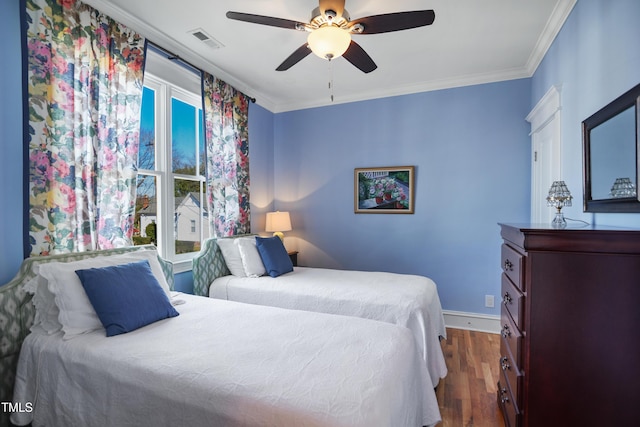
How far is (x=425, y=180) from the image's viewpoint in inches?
144

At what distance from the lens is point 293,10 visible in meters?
2.27

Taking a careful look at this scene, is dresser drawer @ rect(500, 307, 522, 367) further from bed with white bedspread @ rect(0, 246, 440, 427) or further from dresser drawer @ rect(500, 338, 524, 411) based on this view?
bed with white bedspread @ rect(0, 246, 440, 427)

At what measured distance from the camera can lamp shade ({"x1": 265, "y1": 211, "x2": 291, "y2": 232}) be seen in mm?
3959

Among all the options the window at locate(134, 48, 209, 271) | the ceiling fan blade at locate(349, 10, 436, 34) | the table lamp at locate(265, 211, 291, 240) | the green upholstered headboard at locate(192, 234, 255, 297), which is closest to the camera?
the ceiling fan blade at locate(349, 10, 436, 34)

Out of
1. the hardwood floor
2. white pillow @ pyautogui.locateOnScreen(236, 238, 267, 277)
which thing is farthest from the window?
the hardwood floor

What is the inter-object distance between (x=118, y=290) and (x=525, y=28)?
350 centimetres

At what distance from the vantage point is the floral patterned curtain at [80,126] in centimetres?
187

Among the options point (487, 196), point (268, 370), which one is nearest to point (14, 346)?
point (268, 370)

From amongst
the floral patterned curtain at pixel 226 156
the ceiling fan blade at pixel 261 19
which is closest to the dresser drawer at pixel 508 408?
the ceiling fan blade at pixel 261 19

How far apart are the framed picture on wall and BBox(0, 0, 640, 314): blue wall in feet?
0.32

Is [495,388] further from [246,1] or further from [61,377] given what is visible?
[246,1]

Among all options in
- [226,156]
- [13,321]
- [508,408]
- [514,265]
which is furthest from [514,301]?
A: [226,156]

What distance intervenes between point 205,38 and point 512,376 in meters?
3.26

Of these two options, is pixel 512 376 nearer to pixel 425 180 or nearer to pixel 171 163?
pixel 425 180
